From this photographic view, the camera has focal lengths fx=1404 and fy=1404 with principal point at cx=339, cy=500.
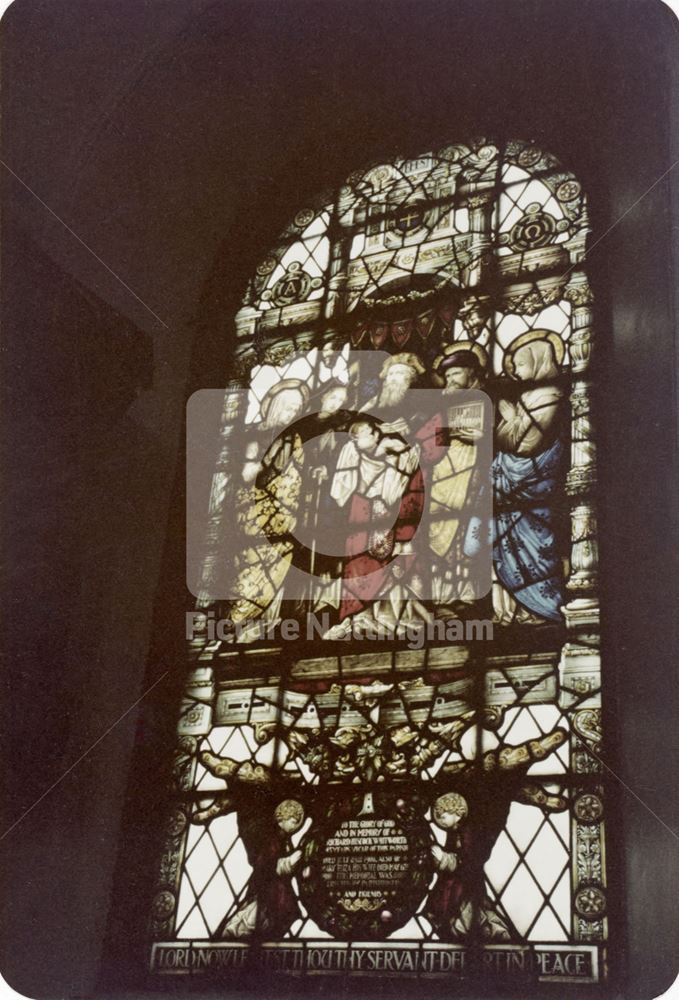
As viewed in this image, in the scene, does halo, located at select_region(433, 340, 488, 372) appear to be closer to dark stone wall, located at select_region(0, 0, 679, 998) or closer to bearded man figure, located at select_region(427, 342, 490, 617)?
bearded man figure, located at select_region(427, 342, 490, 617)

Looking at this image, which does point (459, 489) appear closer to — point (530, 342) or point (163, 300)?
point (530, 342)

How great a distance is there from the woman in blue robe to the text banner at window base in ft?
3.94

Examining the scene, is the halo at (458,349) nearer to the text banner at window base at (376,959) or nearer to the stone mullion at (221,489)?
the stone mullion at (221,489)

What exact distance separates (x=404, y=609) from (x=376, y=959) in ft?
4.27

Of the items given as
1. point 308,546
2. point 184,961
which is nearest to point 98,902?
point 184,961

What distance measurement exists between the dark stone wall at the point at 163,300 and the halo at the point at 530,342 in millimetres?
197

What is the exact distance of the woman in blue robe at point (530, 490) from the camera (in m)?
5.27

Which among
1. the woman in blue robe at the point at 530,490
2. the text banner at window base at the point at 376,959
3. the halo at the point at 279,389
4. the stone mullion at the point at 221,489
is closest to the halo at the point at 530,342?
the woman in blue robe at the point at 530,490

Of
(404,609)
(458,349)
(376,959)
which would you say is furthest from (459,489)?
(376,959)

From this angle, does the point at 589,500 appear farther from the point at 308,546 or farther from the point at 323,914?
the point at 323,914

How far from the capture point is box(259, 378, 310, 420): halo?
597 cm

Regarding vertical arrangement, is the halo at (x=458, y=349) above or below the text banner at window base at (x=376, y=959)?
above

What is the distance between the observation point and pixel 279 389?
6.01m

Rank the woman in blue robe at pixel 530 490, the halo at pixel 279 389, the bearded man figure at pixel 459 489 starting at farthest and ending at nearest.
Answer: the halo at pixel 279 389
the bearded man figure at pixel 459 489
the woman in blue robe at pixel 530 490
